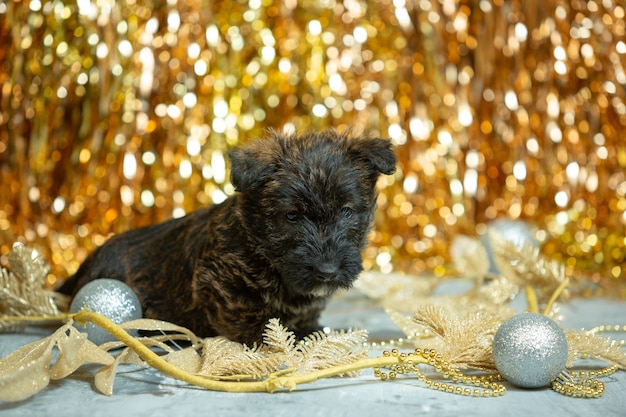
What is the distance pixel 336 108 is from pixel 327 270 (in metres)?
2.33

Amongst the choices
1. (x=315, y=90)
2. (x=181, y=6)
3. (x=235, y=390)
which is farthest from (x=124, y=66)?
(x=235, y=390)

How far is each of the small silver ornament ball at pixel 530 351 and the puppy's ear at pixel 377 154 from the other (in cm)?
72

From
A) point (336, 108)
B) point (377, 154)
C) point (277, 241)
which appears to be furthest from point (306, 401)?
point (336, 108)

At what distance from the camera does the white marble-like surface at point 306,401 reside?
2023mm

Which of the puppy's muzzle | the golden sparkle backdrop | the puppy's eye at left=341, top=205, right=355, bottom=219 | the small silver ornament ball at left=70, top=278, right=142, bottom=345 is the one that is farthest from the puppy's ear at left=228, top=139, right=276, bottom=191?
the golden sparkle backdrop

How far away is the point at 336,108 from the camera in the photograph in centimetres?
453

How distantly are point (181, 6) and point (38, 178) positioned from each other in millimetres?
1410

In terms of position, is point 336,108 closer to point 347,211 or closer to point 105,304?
point 347,211

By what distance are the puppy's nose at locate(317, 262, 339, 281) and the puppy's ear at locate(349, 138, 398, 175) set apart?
438mm

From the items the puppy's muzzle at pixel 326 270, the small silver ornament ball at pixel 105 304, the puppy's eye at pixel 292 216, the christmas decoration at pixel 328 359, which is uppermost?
the puppy's eye at pixel 292 216

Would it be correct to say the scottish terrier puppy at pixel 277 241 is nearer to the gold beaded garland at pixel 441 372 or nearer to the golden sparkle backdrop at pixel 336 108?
the gold beaded garland at pixel 441 372

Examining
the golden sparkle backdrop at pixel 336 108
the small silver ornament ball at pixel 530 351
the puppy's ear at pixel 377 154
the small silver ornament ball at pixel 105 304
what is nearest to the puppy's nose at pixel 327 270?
the puppy's ear at pixel 377 154

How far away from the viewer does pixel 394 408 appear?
207 cm

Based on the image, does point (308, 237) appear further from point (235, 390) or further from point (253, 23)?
point (253, 23)
